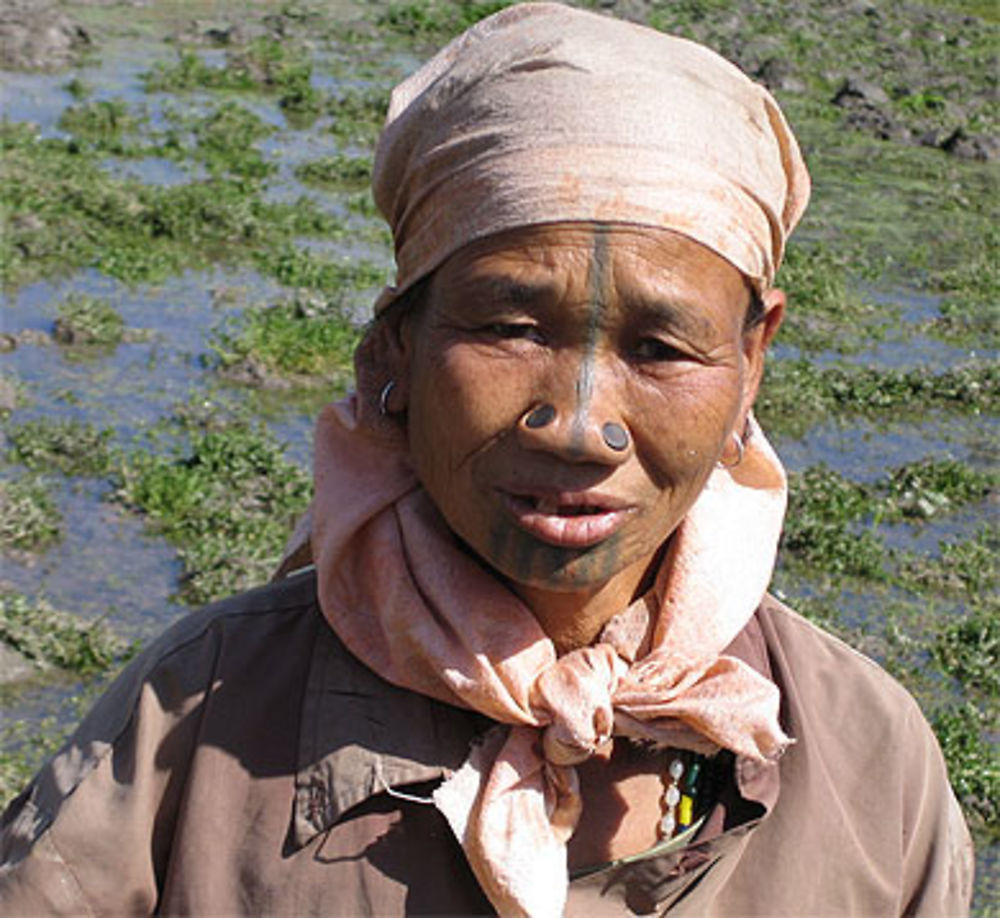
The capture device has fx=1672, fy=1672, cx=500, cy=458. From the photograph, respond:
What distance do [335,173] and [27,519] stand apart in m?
5.41

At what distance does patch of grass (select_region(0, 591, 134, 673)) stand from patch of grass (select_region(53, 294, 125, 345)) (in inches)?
93.6

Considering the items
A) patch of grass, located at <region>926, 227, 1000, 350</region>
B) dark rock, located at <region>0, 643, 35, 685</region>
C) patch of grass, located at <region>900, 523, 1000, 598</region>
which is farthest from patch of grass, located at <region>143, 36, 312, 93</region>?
dark rock, located at <region>0, 643, 35, 685</region>

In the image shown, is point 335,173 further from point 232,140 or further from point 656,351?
point 656,351

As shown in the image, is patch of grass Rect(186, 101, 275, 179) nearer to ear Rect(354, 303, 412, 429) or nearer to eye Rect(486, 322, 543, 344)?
ear Rect(354, 303, 412, 429)

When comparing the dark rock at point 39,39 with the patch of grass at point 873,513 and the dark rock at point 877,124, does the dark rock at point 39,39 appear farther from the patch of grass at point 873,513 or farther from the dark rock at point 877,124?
the patch of grass at point 873,513

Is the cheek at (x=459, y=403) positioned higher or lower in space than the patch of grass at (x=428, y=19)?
higher

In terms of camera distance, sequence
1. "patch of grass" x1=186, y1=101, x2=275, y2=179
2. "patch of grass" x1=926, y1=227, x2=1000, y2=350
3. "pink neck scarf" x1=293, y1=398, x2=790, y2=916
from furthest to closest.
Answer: "patch of grass" x1=186, y1=101, x2=275, y2=179 → "patch of grass" x1=926, y1=227, x2=1000, y2=350 → "pink neck scarf" x1=293, y1=398, x2=790, y2=916

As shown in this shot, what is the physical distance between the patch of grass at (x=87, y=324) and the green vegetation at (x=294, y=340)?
461 millimetres

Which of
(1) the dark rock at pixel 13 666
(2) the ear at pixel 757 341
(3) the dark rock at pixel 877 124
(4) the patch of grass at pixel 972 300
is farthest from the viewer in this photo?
(3) the dark rock at pixel 877 124

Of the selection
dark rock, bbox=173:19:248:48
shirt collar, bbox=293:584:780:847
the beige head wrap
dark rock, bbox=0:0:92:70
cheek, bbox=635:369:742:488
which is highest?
the beige head wrap

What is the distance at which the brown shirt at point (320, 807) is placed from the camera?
1943mm

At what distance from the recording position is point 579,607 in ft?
6.85

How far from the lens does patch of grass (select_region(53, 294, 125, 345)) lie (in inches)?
291

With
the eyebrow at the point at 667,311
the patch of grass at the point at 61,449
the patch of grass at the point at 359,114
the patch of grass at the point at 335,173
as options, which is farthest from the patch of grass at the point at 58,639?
the patch of grass at the point at 359,114
